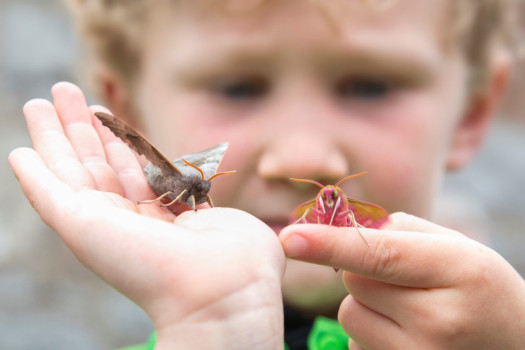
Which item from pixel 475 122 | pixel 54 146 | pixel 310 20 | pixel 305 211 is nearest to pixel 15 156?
pixel 54 146

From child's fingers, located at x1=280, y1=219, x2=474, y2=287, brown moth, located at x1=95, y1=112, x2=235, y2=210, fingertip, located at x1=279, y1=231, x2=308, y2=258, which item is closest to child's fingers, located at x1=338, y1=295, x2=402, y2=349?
child's fingers, located at x1=280, y1=219, x2=474, y2=287

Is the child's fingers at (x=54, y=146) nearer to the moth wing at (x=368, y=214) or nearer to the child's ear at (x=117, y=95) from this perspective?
the moth wing at (x=368, y=214)

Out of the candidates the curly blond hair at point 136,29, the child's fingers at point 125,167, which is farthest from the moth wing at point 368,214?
the curly blond hair at point 136,29

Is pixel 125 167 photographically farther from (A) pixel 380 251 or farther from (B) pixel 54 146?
(A) pixel 380 251

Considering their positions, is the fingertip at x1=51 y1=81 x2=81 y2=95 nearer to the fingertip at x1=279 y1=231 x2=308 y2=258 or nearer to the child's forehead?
the child's forehead

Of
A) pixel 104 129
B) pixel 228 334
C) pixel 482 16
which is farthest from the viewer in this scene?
pixel 482 16

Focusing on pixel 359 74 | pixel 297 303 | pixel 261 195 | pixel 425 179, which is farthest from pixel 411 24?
pixel 297 303

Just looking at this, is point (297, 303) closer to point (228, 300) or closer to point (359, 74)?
point (359, 74)
